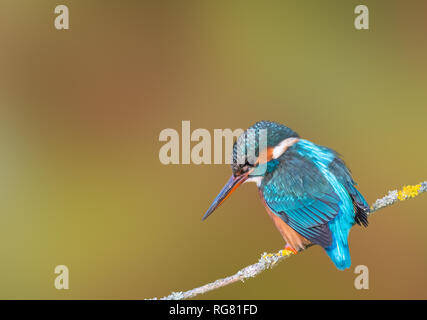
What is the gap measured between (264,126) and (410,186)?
0.75 metres

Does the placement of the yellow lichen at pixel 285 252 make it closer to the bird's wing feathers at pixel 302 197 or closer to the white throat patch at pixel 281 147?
the bird's wing feathers at pixel 302 197

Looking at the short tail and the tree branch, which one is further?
the short tail

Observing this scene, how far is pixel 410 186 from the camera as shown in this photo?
87.5 inches

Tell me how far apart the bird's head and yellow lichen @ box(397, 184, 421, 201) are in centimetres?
58

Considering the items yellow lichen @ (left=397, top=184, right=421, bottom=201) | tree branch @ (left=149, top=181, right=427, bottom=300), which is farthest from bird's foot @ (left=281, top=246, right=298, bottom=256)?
yellow lichen @ (left=397, top=184, right=421, bottom=201)

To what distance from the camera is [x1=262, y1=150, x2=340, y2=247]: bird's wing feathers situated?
225 centimetres

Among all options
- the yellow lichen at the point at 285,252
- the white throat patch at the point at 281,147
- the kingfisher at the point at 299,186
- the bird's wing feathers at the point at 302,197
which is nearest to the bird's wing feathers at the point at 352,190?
the kingfisher at the point at 299,186

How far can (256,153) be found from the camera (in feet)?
7.92

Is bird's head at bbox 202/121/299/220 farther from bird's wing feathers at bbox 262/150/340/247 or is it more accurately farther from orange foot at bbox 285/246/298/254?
orange foot at bbox 285/246/298/254

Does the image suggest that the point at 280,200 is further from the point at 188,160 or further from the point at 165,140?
the point at 165,140

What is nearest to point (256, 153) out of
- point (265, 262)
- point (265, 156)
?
point (265, 156)

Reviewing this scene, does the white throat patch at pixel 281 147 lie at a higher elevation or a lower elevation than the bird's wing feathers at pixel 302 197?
higher

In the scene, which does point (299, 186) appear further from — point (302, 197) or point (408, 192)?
point (408, 192)

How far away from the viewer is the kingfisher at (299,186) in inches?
89.0
